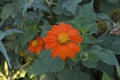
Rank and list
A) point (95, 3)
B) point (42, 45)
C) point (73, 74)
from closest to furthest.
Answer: point (73, 74) < point (42, 45) < point (95, 3)

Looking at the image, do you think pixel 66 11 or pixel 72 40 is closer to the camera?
pixel 72 40

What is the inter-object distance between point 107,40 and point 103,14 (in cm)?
13

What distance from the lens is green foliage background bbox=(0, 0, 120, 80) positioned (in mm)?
1042

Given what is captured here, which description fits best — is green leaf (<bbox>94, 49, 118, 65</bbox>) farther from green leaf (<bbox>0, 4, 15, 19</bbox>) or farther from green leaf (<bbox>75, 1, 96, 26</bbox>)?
green leaf (<bbox>0, 4, 15, 19</bbox>)

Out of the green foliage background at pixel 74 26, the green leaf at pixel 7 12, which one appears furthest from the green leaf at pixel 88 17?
the green leaf at pixel 7 12

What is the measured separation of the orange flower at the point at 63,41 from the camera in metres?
0.94

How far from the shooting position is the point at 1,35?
1160mm

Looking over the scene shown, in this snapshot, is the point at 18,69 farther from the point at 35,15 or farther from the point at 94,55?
the point at 94,55

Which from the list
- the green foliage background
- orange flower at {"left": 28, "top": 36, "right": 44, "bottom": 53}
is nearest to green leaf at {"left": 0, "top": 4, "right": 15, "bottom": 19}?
the green foliage background

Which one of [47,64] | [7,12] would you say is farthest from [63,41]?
[7,12]

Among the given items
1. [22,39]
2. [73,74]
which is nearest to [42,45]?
[22,39]

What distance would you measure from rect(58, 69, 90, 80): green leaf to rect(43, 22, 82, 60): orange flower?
0.51 ft

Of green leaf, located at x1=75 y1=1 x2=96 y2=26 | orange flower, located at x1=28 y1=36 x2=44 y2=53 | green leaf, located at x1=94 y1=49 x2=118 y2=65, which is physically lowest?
orange flower, located at x1=28 y1=36 x2=44 y2=53

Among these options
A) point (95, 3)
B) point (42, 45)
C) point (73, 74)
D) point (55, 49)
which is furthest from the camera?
point (95, 3)
